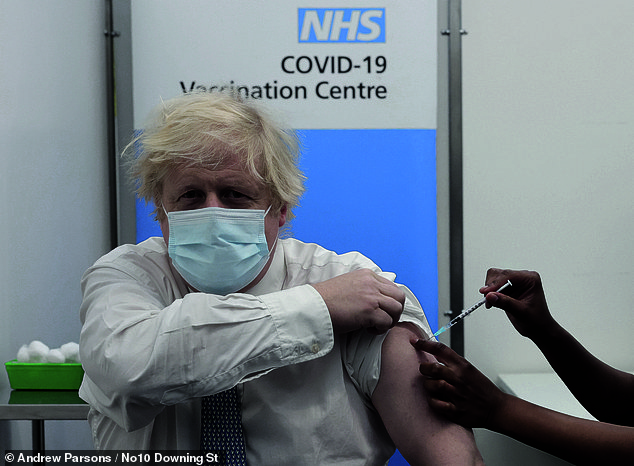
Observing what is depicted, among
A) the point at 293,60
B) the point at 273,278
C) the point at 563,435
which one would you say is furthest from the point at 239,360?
the point at 293,60

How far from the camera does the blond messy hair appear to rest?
4.59 ft

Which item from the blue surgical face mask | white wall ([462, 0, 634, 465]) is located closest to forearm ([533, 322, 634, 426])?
the blue surgical face mask

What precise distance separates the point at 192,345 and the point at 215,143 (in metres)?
0.42

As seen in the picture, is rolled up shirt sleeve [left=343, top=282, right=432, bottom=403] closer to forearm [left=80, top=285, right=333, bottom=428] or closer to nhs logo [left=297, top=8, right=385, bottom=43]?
forearm [left=80, top=285, right=333, bottom=428]

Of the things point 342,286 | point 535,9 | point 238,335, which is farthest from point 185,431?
point 535,9

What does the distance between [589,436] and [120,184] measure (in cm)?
219

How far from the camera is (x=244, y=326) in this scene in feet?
4.03

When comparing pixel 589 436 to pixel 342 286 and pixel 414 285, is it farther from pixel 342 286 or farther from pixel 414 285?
pixel 414 285

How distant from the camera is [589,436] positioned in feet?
4.69

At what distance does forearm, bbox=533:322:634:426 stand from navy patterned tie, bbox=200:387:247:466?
904 millimetres

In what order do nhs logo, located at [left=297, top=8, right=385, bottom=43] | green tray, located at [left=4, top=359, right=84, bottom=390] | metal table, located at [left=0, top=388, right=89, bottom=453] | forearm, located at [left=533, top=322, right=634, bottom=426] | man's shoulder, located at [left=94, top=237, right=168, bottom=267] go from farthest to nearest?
1. nhs logo, located at [left=297, top=8, right=385, bottom=43]
2. green tray, located at [left=4, top=359, right=84, bottom=390]
3. metal table, located at [left=0, top=388, right=89, bottom=453]
4. forearm, located at [left=533, top=322, right=634, bottom=426]
5. man's shoulder, located at [left=94, top=237, right=168, bottom=267]

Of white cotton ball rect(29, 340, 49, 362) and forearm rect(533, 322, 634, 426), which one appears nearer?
forearm rect(533, 322, 634, 426)

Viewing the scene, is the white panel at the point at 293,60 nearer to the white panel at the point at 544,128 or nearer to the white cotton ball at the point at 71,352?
the white panel at the point at 544,128

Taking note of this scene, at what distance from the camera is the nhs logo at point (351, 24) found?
9.36 feet
